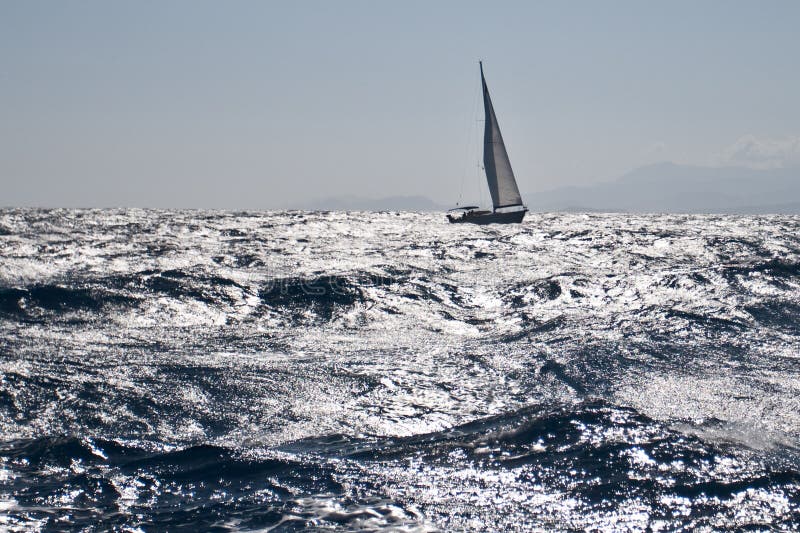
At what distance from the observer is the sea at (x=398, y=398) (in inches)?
444

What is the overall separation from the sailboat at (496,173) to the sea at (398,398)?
3027 centimetres

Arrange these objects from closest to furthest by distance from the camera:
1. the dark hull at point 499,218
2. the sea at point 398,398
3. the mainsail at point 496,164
Result: the sea at point 398,398, the mainsail at point 496,164, the dark hull at point 499,218

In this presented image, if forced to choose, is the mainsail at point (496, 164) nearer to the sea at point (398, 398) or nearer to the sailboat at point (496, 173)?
the sailboat at point (496, 173)

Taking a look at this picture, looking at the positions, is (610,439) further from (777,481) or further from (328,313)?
(328,313)

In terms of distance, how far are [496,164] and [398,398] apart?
52.0 meters

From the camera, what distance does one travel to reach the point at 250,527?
34.3 ft

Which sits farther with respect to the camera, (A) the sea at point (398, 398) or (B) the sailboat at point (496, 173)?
(B) the sailboat at point (496, 173)

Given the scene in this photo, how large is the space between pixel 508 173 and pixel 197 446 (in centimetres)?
5693

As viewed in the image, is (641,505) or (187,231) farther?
(187,231)

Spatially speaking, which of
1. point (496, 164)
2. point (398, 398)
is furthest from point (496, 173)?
point (398, 398)

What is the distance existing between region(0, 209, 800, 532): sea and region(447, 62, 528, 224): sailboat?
30.3 m

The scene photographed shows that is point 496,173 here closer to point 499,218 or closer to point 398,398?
point 499,218

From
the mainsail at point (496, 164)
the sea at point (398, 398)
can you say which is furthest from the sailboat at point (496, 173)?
the sea at point (398, 398)

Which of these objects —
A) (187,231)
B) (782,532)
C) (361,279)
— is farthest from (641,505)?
(187,231)
